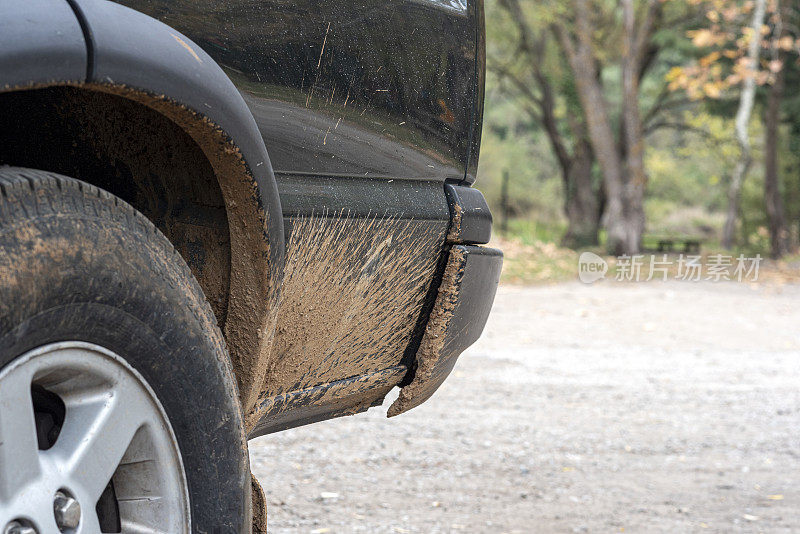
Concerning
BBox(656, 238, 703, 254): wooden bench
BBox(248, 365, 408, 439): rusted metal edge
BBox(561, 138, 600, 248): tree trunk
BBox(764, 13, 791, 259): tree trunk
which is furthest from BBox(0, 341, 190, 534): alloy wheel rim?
BBox(561, 138, 600, 248): tree trunk

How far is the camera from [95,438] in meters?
1.46

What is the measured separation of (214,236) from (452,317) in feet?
2.95

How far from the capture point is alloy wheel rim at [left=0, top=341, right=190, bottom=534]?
1.33 m

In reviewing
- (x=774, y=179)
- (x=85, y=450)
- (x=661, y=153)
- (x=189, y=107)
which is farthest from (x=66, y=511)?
(x=661, y=153)

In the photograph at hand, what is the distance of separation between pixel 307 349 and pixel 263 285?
0.37 metres

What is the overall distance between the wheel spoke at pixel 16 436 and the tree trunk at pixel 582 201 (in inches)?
746

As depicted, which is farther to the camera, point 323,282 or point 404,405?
point 404,405

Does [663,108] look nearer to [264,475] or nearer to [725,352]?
[725,352]

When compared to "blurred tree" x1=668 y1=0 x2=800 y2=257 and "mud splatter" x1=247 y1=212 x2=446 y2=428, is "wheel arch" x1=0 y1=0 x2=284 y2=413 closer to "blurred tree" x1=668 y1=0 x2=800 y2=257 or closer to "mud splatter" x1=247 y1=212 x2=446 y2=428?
"mud splatter" x1=247 y1=212 x2=446 y2=428

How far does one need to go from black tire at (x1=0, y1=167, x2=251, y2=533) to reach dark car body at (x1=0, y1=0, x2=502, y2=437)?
0.65 ft

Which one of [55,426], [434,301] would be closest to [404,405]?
[434,301]

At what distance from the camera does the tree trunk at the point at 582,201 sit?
20156mm

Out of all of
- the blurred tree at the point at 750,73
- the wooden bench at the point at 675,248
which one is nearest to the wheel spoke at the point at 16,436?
the blurred tree at the point at 750,73

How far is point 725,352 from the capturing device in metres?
7.82
